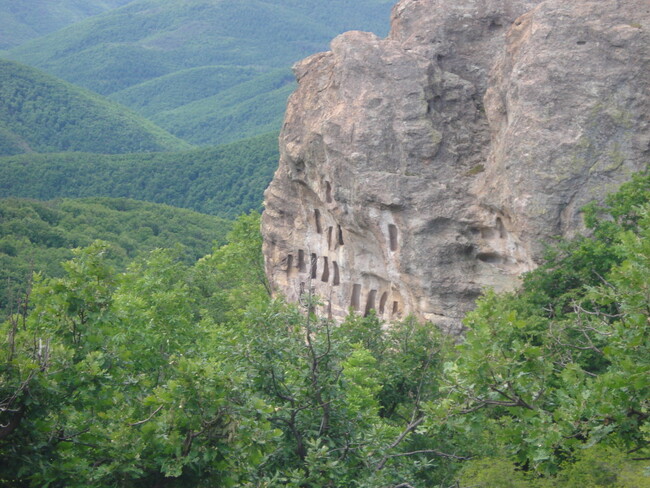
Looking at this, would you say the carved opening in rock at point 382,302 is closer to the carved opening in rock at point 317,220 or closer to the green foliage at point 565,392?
the carved opening in rock at point 317,220

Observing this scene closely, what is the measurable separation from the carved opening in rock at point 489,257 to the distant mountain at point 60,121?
110 meters

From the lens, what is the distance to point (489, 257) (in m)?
27.5

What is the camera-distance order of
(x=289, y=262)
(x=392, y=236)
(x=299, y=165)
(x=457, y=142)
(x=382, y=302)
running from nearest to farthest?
(x=457, y=142) < (x=392, y=236) < (x=382, y=302) < (x=299, y=165) < (x=289, y=262)

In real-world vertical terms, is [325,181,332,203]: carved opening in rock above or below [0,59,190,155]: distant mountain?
above

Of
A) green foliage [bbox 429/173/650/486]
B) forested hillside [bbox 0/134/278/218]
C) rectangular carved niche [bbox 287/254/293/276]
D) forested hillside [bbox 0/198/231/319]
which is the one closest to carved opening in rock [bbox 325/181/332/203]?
rectangular carved niche [bbox 287/254/293/276]

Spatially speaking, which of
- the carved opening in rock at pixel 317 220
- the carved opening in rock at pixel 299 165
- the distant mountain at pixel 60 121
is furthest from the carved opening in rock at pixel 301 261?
the distant mountain at pixel 60 121

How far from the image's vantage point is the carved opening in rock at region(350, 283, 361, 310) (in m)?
30.9

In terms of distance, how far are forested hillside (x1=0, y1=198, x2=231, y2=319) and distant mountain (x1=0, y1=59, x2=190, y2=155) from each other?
48.7m

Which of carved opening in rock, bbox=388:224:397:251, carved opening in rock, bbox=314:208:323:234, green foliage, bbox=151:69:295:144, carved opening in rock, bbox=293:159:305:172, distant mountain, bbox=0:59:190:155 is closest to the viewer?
carved opening in rock, bbox=388:224:397:251

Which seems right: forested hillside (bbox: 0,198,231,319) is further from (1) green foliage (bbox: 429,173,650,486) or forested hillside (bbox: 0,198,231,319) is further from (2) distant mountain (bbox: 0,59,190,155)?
(2) distant mountain (bbox: 0,59,190,155)

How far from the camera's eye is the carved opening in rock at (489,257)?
2726cm

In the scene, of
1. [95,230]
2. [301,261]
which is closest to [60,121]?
[95,230]

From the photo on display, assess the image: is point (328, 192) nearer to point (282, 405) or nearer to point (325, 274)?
point (325, 274)

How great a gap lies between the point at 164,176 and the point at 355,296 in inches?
3289
